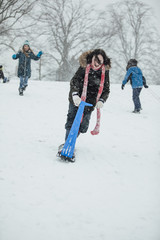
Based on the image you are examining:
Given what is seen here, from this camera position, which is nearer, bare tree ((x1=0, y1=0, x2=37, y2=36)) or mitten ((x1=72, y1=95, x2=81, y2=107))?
mitten ((x1=72, y1=95, x2=81, y2=107))

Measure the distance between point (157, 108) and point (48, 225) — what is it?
6908 millimetres

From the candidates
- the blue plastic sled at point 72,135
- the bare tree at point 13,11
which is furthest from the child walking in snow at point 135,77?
the bare tree at point 13,11

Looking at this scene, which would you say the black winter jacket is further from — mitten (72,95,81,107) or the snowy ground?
the snowy ground

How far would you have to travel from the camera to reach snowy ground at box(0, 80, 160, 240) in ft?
5.98

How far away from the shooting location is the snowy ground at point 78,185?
71.7 inches

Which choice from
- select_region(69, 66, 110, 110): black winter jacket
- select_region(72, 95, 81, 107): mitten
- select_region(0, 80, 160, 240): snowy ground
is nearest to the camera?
select_region(0, 80, 160, 240): snowy ground

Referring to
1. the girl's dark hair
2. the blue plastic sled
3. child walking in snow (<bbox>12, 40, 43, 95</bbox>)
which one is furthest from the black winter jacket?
child walking in snow (<bbox>12, 40, 43, 95</bbox>)

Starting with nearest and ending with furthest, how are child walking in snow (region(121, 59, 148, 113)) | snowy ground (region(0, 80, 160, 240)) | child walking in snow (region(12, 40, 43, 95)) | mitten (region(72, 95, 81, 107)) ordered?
snowy ground (region(0, 80, 160, 240))
mitten (region(72, 95, 81, 107))
child walking in snow (region(121, 59, 148, 113))
child walking in snow (region(12, 40, 43, 95))

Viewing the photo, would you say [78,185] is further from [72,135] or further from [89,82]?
[89,82]

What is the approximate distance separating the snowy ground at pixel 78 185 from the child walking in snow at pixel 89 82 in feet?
2.41

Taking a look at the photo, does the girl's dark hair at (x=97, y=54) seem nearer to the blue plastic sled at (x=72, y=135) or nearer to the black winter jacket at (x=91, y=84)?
the black winter jacket at (x=91, y=84)

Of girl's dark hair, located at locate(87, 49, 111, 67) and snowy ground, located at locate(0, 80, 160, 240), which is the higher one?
girl's dark hair, located at locate(87, 49, 111, 67)

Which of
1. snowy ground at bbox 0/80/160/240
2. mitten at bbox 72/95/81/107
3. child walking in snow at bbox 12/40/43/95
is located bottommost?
snowy ground at bbox 0/80/160/240

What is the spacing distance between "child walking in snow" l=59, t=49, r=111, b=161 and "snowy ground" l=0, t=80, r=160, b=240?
0.73 meters
